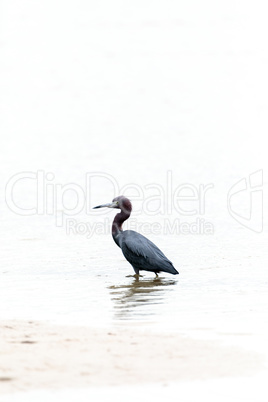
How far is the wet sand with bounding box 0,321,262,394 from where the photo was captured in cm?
629

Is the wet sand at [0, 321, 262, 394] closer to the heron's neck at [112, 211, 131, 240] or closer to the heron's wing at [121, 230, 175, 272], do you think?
the heron's wing at [121, 230, 175, 272]

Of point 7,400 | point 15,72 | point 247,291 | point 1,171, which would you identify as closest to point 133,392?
point 7,400

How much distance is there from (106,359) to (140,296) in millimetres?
3812

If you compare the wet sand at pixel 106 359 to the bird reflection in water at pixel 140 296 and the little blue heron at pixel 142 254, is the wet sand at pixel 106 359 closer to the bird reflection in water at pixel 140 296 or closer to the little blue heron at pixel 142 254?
the bird reflection in water at pixel 140 296

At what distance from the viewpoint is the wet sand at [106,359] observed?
20.6 ft

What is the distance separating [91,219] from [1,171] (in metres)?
6.01

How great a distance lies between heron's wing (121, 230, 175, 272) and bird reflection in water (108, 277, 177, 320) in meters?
0.19

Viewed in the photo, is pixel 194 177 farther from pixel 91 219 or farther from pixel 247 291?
pixel 247 291

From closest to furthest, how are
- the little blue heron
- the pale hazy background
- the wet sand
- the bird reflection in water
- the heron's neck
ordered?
the wet sand → the bird reflection in water → the pale hazy background → the little blue heron → the heron's neck

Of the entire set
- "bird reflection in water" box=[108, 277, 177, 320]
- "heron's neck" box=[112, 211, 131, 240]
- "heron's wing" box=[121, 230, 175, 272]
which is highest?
"heron's neck" box=[112, 211, 131, 240]

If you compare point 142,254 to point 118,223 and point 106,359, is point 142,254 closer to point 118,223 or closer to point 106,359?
point 118,223

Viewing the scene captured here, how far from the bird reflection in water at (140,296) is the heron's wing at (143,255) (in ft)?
0.62

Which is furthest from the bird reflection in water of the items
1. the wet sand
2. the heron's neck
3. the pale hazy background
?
the wet sand

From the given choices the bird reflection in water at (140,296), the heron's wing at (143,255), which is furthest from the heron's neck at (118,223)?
the bird reflection in water at (140,296)
